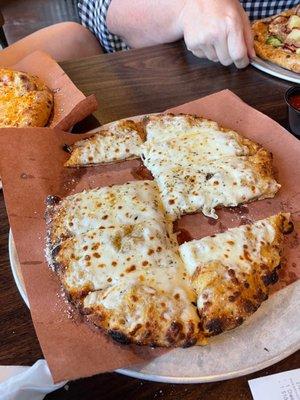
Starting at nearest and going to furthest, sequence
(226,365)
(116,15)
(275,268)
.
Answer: (226,365) < (275,268) < (116,15)

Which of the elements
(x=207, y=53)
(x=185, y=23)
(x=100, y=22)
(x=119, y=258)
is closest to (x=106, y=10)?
(x=100, y=22)

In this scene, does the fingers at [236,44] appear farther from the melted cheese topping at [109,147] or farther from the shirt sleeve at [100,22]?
the shirt sleeve at [100,22]

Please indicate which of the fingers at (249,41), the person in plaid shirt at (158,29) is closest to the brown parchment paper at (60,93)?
the person in plaid shirt at (158,29)

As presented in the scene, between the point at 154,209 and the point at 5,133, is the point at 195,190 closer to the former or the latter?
the point at 154,209

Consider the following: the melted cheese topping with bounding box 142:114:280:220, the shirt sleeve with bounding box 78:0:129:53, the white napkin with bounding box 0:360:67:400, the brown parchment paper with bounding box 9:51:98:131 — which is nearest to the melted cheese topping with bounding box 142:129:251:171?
the melted cheese topping with bounding box 142:114:280:220

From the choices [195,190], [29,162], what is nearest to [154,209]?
[195,190]

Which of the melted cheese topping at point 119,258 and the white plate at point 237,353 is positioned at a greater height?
the melted cheese topping at point 119,258

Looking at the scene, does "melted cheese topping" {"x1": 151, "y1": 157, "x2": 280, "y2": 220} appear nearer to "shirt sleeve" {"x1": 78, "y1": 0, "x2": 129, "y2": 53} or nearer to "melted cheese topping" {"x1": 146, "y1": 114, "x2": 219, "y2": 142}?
"melted cheese topping" {"x1": 146, "y1": 114, "x2": 219, "y2": 142}

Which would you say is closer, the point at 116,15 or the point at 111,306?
the point at 111,306
